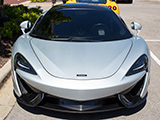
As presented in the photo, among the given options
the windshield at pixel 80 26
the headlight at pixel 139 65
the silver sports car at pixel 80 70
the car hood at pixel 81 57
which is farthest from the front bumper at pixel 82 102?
the windshield at pixel 80 26

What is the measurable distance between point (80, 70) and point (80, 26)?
1.28 meters

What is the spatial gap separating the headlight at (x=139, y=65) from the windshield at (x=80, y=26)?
24.3 inches

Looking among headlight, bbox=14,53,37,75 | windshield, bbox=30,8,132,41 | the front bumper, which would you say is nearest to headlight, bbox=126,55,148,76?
the front bumper

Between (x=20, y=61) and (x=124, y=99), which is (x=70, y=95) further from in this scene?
(x=20, y=61)

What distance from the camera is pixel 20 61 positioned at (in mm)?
3232

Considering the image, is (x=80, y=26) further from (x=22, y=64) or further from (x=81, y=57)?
(x=22, y=64)

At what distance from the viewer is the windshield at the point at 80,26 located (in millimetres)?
3773

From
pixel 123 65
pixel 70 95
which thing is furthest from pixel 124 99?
pixel 70 95

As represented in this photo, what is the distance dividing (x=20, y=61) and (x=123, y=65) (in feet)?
4.54

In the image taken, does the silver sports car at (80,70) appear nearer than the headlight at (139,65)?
Yes

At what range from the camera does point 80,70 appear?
2973mm

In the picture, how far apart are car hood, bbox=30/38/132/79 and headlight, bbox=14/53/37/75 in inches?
6.6

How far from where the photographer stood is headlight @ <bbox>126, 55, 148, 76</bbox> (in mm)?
3041

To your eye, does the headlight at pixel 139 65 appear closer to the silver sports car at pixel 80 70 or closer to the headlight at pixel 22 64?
the silver sports car at pixel 80 70
